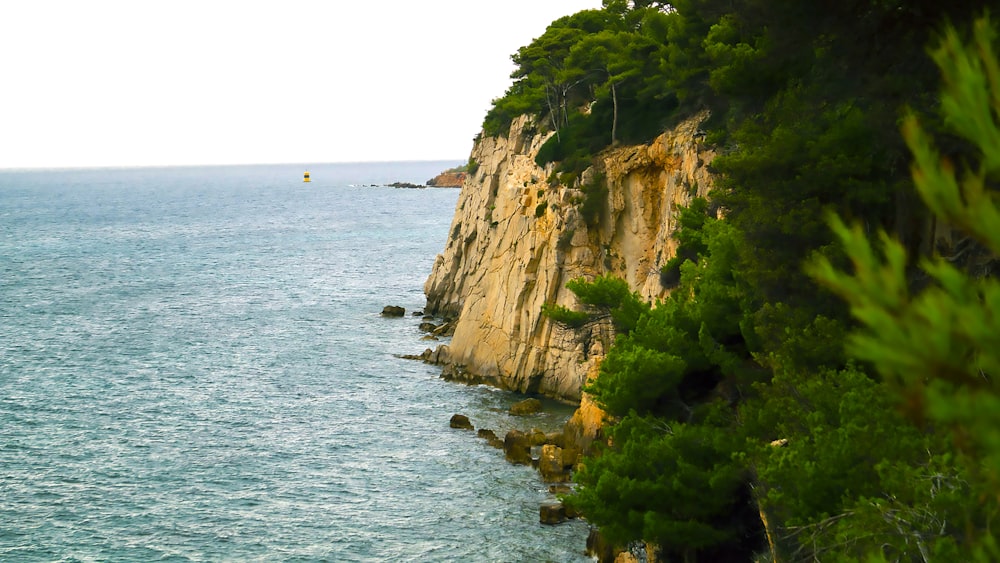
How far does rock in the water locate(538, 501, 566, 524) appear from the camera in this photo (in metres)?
32.9

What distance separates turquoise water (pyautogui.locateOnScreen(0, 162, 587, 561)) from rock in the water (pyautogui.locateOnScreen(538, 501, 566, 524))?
0.49 m

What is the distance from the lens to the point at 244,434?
1724 inches

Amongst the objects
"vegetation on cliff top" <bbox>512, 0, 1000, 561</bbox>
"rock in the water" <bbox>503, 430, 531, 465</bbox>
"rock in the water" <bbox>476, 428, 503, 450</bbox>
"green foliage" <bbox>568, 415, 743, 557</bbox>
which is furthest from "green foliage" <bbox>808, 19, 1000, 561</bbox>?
"rock in the water" <bbox>476, 428, 503, 450</bbox>

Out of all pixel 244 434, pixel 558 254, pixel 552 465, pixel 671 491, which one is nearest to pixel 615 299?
pixel 552 465

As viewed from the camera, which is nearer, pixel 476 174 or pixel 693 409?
pixel 693 409

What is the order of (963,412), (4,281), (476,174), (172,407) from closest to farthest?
(963,412) → (172,407) → (476,174) → (4,281)

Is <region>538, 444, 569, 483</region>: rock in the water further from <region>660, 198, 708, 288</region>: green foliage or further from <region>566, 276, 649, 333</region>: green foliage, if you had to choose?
<region>660, 198, 708, 288</region>: green foliage

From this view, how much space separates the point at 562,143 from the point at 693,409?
32725 mm

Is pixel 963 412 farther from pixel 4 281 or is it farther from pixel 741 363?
pixel 4 281

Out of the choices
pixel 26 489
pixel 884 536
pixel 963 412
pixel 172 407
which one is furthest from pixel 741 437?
pixel 172 407

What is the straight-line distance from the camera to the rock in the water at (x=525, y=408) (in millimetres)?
46344

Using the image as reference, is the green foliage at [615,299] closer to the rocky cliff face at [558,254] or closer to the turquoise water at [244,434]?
the rocky cliff face at [558,254]

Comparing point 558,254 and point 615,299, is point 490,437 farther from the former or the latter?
point 558,254

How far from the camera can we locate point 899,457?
15.5 meters
